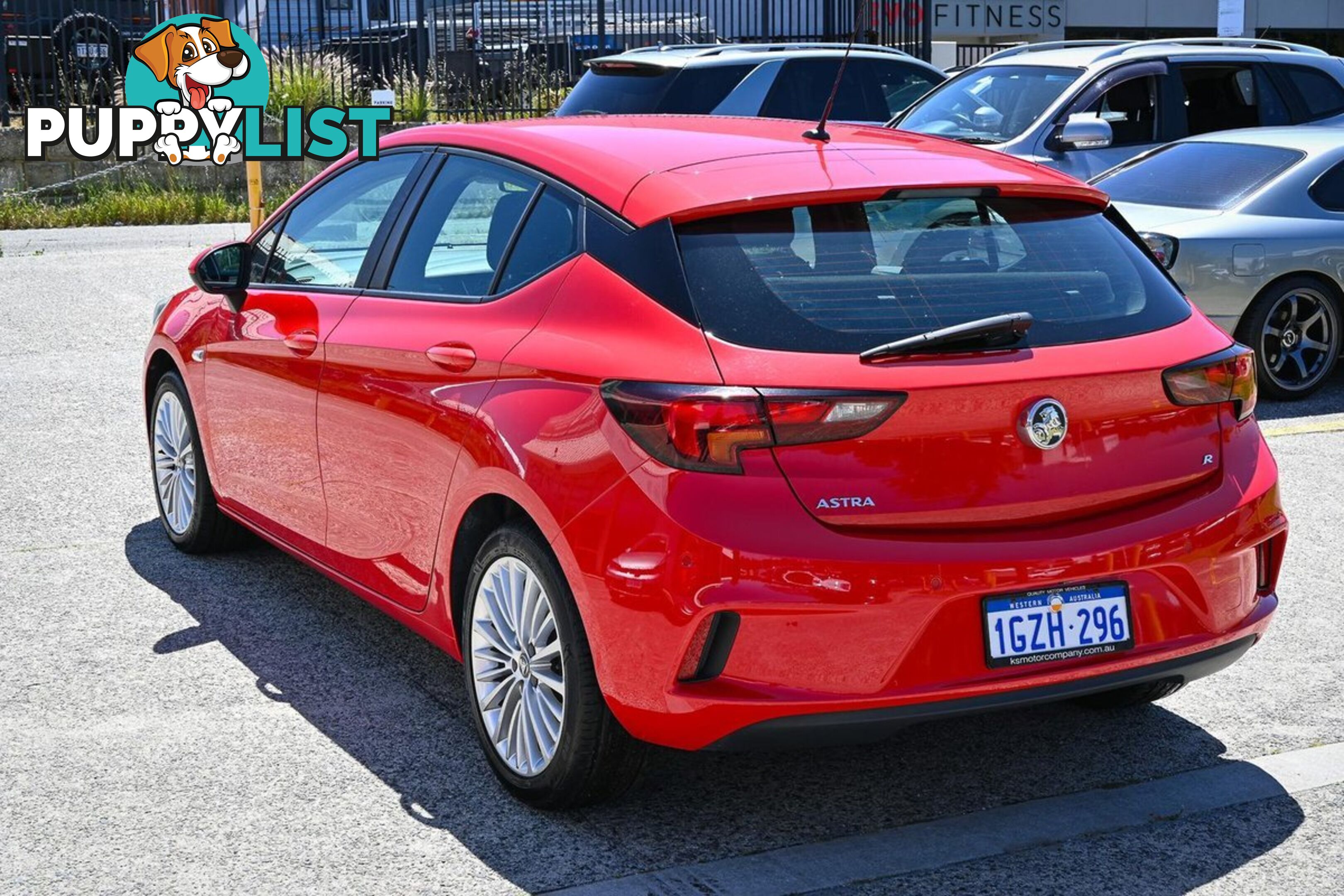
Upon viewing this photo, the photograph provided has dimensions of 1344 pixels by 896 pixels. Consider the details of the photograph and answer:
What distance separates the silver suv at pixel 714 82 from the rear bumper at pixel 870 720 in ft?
30.6

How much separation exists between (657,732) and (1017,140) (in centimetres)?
877

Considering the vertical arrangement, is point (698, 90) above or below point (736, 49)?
below

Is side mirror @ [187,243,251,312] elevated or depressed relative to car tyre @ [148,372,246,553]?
elevated

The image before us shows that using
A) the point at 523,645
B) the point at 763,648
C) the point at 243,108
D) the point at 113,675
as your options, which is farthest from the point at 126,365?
the point at 243,108

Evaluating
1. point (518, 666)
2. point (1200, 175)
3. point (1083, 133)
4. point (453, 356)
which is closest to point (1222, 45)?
point (1083, 133)

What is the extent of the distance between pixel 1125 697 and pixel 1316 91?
9248mm

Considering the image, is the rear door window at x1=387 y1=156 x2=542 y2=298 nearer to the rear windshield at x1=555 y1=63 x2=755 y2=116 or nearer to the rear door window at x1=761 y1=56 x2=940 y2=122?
the rear windshield at x1=555 y1=63 x2=755 y2=116

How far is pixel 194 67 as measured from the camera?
20.1m

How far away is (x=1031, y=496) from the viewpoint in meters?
3.86

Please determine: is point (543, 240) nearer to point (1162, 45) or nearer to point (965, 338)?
point (965, 338)

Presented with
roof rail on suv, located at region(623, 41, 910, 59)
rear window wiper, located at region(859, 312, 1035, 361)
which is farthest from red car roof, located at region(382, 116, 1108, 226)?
roof rail on suv, located at region(623, 41, 910, 59)

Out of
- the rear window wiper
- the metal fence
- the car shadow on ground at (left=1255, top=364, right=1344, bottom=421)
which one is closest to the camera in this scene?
the rear window wiper

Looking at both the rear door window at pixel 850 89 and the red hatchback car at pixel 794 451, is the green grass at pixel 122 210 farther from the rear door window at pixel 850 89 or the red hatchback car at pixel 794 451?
the red hatchback car at pixel 794 451
